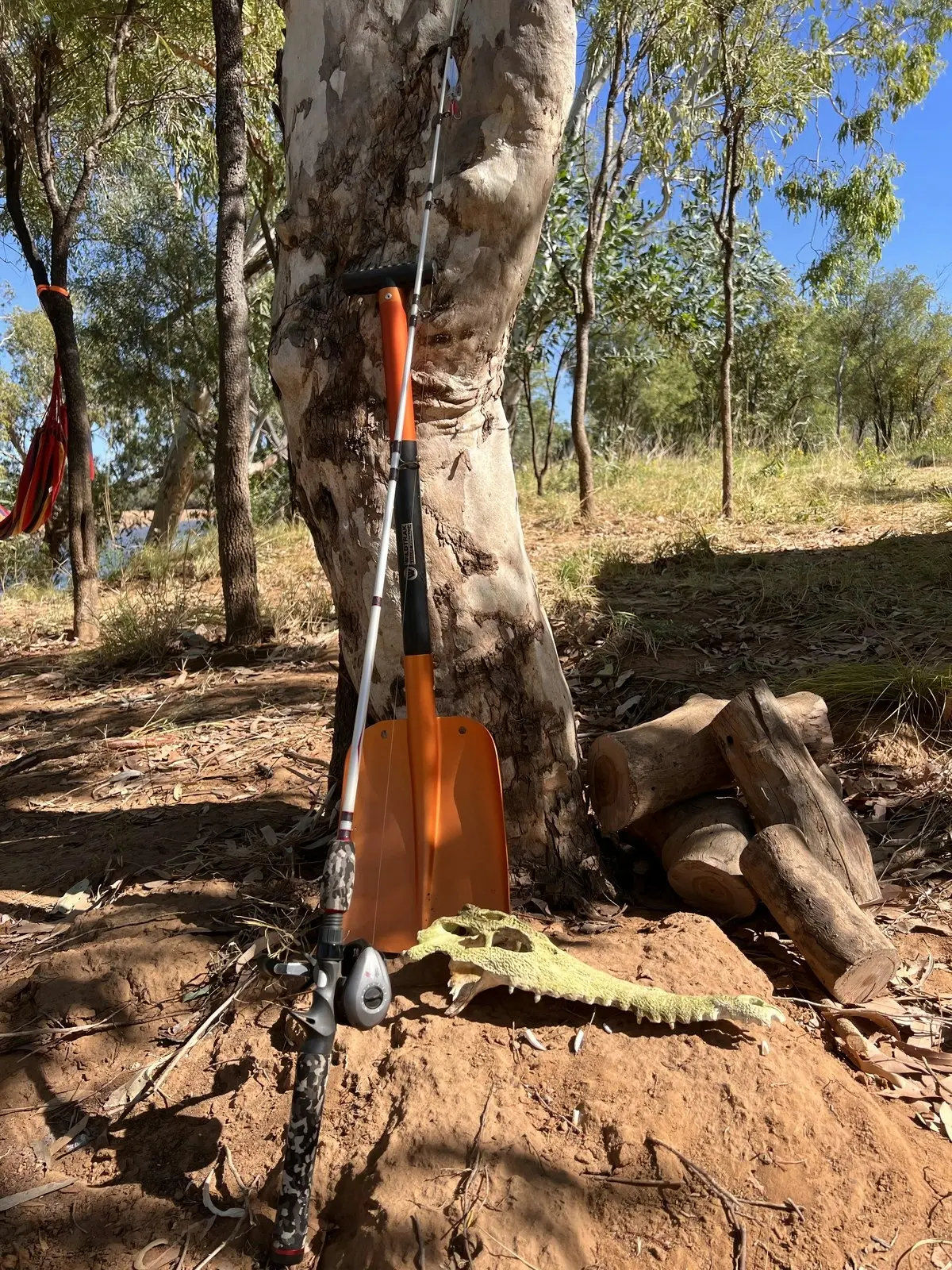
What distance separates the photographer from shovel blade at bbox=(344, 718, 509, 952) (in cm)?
206

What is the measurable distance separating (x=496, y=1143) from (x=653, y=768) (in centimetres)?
114

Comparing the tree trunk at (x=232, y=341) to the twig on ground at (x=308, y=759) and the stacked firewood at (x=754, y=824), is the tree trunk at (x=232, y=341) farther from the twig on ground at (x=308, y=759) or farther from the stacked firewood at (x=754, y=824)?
the stacked firewood at (x=754, y=824)

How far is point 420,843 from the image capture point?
6.81ft

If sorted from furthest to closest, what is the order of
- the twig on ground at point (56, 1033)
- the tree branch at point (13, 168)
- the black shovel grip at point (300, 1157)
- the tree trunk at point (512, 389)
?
the tree trunk at point (512, 389), the tree branch at point (13, 168), the twig on ground at point (56, 1033), the black shovel grip at point (300, 1157)

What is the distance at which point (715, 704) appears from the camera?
9.41 feet

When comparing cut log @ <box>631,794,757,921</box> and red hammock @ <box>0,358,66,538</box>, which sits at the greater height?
red hammock @ <box>0,358,66,538</box>

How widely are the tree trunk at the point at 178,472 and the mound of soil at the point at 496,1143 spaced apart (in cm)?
1111

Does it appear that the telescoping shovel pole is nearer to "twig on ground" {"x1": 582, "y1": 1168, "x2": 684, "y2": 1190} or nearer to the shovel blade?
the shovel blade

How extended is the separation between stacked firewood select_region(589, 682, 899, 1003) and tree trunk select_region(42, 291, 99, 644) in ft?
16.7

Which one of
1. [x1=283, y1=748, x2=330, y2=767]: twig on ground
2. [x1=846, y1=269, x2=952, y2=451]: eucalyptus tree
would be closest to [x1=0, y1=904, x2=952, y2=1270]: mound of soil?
[x1=283, y1=748, x2=330, y2=767]: twig on ground

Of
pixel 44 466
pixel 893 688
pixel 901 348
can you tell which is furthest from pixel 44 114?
pixel 901 348

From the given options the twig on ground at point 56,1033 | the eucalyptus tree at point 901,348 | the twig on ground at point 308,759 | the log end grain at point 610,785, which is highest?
the eucalyptus tree at point 901,348

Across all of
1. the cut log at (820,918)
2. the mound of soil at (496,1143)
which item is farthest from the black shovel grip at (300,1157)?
the cut log at (820,918)

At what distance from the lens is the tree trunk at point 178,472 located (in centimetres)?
1226
